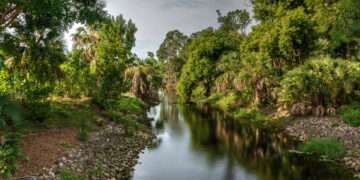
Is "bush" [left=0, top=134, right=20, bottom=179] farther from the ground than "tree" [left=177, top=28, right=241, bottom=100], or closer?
closer

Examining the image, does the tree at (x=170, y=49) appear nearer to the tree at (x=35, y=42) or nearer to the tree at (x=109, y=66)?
the tree at (x=109, y=66)

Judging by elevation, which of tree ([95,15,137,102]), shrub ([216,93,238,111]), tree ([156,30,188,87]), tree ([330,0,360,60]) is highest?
tree ([156,30,188,87])

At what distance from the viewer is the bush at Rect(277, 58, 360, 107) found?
27.4 metres

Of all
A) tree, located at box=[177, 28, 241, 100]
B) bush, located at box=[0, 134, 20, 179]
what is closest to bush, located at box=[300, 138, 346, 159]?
bush, located at box=[0, 134, 20, 179]

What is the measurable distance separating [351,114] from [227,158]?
10411 millimetres

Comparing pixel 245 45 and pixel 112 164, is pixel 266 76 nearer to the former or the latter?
pixel 245 45

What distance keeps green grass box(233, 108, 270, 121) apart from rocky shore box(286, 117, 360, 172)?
188 inches

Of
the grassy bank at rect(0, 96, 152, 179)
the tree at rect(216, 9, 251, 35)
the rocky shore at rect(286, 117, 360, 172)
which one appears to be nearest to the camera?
the grassy bank at rect(0, 96, 152, 179)

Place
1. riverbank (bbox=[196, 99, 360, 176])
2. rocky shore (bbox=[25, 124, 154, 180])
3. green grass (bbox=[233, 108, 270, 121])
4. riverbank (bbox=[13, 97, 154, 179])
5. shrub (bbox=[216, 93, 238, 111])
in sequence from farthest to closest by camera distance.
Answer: shrub (bbox=[216, 93, 238, 111]) < green grass (bbox=[233, 108, 270, 121]) < riverbank (bbox=[196, 99, 360, 176]) < rocky shore (bbox=[25, 124, 154, 180]) < riverbank (bbox=[13, 97, 154, 179])

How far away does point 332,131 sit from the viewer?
23484 mm

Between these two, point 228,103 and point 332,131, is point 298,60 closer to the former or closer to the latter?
point 228,103

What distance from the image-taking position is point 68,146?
16.3 meters

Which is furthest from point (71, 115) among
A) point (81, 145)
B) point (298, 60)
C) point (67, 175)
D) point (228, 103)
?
point (228, 103)

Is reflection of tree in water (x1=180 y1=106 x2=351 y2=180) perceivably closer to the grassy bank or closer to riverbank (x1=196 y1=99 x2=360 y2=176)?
riverbank (x1=196 y1=99 x2=360 y2=176)
